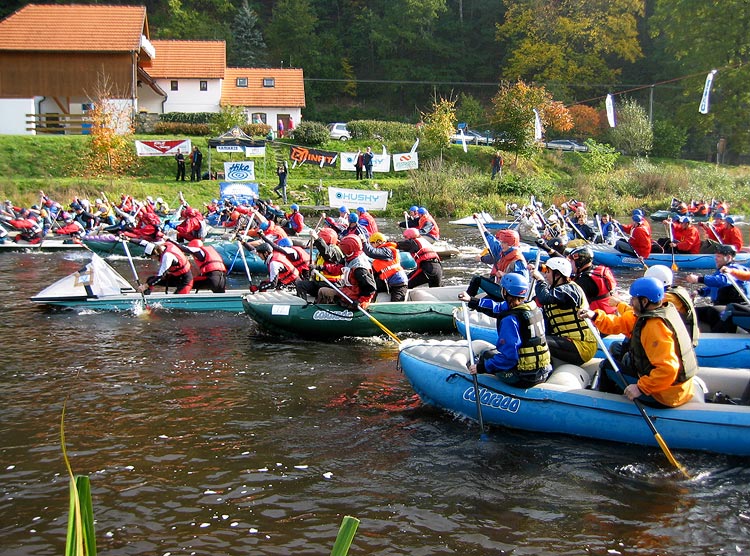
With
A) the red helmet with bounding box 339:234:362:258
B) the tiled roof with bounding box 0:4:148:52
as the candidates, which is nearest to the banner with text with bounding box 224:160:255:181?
the tiled roof with bounding box 0:4:148:52

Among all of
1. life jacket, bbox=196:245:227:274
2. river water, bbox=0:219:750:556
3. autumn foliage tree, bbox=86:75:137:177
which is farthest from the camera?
autumn foliage tree, bbox=86:75:137:177

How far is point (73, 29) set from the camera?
141 ft

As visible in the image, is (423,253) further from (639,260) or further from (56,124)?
(56,124)

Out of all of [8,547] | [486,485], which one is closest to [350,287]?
[486,485]

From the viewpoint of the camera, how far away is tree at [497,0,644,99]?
5541 centimetres

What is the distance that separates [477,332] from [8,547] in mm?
6414

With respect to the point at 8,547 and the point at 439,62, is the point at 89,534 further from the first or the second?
the point at 439,62

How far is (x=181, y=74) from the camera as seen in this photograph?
49.2 m

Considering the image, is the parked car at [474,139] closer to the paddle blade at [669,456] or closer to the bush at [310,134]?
the bush at [310,134]

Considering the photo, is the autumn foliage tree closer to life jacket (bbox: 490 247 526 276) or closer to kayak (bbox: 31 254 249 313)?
kayak (bbox: 31 254 249 313)

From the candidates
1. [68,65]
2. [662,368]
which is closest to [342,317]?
[662,368]

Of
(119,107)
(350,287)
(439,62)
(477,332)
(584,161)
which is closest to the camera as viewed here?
(477,332)

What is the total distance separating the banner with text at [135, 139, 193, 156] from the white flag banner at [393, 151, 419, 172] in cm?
989

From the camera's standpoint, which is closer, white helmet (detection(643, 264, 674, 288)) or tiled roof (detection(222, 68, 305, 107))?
white helmet (detection(643, 264, 674, 288))
